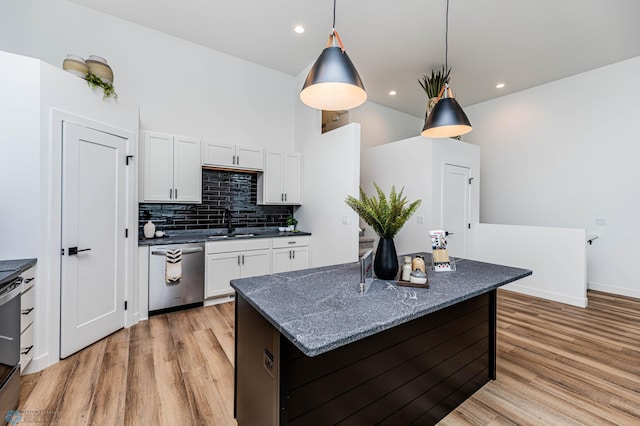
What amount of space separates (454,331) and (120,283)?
323cm

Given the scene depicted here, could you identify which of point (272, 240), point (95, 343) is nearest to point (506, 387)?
point (272, 240)

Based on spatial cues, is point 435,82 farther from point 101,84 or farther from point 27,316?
point 27,316

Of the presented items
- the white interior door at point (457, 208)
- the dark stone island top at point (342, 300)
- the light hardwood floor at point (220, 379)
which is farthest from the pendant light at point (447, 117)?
the light hardwood floor at point (220, 379)

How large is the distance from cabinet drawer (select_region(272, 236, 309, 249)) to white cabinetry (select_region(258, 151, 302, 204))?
650mm

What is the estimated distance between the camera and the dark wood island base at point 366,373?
1.18 m

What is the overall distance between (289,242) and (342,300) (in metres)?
3.00

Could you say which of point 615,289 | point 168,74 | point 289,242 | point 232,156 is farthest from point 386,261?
point 615,289

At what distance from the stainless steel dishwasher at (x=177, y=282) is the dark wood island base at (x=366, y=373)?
2.19 m

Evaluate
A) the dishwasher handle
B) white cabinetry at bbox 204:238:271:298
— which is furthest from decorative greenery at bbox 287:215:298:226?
the dishwasher handle

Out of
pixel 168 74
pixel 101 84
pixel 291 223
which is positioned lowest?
pixel 291 223

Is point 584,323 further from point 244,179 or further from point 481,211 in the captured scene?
point 244,179

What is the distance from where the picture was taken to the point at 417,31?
3.71m

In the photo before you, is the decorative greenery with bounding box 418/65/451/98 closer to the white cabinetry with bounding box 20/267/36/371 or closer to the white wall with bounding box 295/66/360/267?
the white wall with bounding box 295/66/360/267

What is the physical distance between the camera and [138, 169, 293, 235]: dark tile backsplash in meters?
3.89
